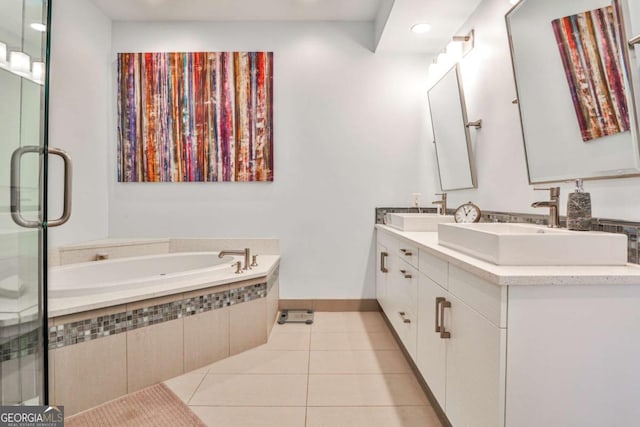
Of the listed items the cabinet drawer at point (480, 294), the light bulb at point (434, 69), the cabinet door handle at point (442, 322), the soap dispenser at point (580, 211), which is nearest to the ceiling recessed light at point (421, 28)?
the light bulb at point (434, 69)

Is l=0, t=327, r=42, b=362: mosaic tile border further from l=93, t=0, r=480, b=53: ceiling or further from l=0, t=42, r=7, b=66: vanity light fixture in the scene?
l=93, t=0, r=480, b=53: ceiling

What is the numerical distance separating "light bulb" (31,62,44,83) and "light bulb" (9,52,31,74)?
0.01 m

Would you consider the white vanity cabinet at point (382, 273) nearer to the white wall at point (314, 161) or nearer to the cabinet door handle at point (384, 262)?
the cabinet door handle at point (384, 262)

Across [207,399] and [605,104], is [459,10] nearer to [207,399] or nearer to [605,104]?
[605,104]

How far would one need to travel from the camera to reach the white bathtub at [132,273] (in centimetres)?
189

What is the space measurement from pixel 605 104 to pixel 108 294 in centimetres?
242

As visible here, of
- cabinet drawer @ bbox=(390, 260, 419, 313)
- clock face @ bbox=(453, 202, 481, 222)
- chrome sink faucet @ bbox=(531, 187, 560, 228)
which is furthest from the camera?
clock face @ bbox=(453, 202, 481, 222)

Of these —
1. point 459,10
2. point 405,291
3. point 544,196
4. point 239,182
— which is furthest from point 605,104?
point 239,182

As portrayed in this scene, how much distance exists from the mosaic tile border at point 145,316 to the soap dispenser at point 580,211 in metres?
1.86

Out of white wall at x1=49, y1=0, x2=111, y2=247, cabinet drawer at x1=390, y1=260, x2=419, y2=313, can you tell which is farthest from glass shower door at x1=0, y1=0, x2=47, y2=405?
white wall at x1=49, y1=0, x2=111, y2=247

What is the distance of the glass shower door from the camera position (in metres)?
0.97

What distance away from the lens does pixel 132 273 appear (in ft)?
9.19

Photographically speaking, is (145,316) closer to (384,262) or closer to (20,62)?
(20,62)

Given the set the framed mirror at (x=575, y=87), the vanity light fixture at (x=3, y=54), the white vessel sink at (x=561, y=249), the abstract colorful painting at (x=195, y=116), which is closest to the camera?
the vanity light fixture at (x=3, y=54)
